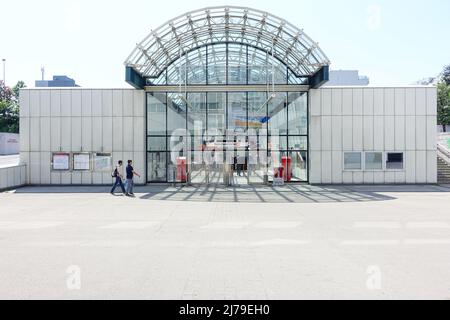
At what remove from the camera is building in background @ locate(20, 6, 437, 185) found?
21.0 metres

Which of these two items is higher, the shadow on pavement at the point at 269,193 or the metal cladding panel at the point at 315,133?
the metal cladding panel at the point at 315,133

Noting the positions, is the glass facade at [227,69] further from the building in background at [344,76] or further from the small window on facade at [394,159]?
the building in background at [344,76]

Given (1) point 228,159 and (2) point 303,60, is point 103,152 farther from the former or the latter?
(2) point 303,60

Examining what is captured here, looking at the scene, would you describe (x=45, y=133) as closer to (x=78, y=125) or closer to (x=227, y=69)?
(x=78, y=125)

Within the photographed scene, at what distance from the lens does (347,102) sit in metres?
21.1

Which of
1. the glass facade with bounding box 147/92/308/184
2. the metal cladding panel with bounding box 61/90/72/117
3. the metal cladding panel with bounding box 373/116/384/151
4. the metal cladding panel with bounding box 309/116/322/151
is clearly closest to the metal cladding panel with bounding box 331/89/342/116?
the metal cladding panel with bounding box 309/116/322/151

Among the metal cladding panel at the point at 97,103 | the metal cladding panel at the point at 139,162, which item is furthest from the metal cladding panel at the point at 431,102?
the metal cladding panel at the point at 97,103

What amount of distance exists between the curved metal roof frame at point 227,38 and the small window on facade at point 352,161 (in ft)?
17.8

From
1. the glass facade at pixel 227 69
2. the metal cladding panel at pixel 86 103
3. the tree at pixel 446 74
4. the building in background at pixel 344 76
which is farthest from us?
the tree at pixel 446 74

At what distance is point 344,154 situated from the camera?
21.2m

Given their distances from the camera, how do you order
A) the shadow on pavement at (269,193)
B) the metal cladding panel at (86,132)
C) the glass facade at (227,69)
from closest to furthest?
the shadow on pavement at (269,193) → the metal cladding panel at (86,132) → the glass facade at (227,69)

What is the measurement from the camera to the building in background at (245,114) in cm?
2102

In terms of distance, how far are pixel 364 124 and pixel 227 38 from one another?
33.1 ft
